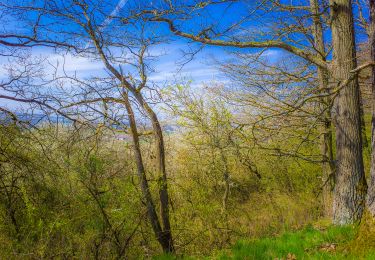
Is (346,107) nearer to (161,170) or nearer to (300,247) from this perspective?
(300,247)

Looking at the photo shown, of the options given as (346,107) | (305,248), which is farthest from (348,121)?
(305,248)

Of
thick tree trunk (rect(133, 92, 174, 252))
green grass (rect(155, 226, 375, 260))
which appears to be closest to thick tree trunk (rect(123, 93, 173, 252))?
thick tree trunk (rect(133, 92, 174, 252))

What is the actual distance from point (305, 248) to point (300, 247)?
0.36 feet

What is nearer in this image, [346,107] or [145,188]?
[346,107]

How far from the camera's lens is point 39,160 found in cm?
591

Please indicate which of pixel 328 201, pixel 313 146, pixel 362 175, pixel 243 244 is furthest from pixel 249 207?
pixel 243 244

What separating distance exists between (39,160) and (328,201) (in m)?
7.94

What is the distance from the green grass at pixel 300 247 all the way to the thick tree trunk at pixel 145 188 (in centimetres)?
175

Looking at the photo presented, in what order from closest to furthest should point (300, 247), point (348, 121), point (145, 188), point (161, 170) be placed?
point (300, 247) → point (348, 121) → point (145, 188) → point (161, 170)

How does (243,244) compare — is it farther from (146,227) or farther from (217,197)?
(217,197)

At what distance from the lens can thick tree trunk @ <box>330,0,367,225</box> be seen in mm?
6793

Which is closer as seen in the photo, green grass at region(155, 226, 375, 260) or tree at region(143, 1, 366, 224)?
green grass at region(155, 226, 375, 260)

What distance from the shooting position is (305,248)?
5152 mm

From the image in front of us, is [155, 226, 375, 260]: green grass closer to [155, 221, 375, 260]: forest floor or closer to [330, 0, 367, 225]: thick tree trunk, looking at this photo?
[155, 221, 375, 260]: forest floor
